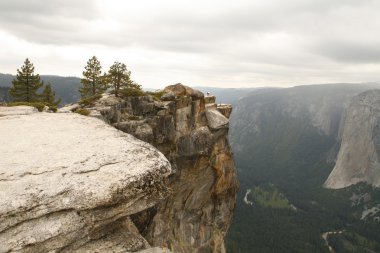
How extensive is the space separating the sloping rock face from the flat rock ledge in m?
18.9

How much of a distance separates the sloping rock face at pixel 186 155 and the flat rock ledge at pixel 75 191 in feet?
62.1

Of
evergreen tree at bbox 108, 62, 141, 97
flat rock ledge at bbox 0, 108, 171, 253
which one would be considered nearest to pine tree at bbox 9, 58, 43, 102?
evergreen tree at bbox 108, 62, 141, 97

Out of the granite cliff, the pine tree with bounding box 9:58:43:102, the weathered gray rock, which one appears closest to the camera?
the granite cliff

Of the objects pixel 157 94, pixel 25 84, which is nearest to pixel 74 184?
pixel 157 94

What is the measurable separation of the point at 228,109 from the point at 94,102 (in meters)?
21.8

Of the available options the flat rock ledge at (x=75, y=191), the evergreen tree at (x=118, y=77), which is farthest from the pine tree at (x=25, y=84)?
the flat rock ledge at (x=75, y=191)

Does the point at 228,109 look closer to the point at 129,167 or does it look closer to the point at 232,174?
the point at 232,174

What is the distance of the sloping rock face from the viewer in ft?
139

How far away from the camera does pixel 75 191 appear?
1616cm

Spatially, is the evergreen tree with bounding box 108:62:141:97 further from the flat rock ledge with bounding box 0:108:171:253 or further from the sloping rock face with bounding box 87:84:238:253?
the flat rock ledge with bounding box 0:108:171:253

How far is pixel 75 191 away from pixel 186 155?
29060 millimetres

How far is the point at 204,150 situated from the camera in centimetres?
4569

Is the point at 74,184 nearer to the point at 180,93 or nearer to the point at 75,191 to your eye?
the point at 75,191

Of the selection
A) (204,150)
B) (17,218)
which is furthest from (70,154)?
(204,150)
